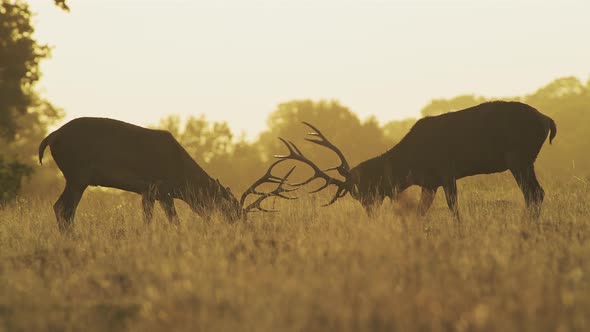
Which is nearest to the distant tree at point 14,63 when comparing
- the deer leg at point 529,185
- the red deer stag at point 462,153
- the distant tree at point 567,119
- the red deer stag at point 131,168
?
the red deer stag at point 131,168

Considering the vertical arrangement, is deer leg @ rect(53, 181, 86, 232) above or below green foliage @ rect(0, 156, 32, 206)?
below

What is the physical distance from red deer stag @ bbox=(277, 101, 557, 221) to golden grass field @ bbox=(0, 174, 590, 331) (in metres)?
1.34

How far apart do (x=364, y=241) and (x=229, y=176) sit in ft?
178

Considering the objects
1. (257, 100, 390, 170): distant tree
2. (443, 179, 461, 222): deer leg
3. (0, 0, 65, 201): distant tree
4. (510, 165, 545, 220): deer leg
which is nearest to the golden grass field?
(443, 179, 461, 222): deer leg

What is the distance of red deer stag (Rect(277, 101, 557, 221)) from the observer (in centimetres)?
1087

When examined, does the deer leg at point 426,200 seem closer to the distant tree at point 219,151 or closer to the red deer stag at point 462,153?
the red deer stag at point 462,153

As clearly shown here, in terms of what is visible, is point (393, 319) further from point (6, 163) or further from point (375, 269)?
point (6, 163)

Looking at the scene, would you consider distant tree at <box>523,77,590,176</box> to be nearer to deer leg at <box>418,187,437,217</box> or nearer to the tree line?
the tree line

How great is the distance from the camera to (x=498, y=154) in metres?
11.0

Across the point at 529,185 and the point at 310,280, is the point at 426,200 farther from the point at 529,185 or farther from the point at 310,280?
the point at 310,280

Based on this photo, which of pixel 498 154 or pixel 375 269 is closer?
pixel 375 269

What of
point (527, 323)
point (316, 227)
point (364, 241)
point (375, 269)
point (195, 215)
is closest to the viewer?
point (527, 323)

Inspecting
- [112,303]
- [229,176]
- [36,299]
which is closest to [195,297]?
[112,303]

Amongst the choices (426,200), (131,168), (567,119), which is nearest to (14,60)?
(131,168)
